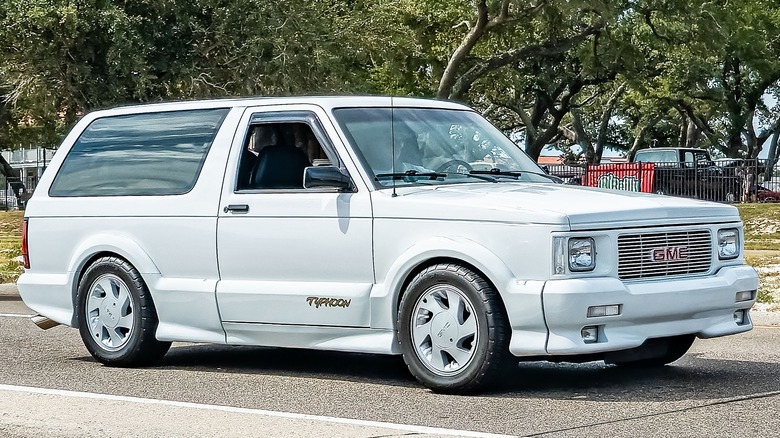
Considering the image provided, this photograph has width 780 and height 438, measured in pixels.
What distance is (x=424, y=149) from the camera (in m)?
8.69

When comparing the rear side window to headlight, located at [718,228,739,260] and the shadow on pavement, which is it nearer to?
the shadow on pavement

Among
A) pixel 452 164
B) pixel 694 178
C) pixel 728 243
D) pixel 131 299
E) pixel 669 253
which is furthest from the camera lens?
pixel 694 178

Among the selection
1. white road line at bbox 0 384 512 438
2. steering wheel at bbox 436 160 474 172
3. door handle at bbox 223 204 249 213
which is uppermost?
steering wheel at bbox 436 160 474 172

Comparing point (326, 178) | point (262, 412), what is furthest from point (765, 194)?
point (262, 412)

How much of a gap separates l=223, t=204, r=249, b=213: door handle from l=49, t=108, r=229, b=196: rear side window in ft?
1.44

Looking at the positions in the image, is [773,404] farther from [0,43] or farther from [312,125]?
[0,43]

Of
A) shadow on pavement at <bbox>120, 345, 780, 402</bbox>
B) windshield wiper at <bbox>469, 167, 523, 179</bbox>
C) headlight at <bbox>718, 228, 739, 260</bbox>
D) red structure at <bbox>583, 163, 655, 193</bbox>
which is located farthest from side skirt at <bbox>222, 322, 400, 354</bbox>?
red structure at <bbox>583, 163, 655, 193</bbox>

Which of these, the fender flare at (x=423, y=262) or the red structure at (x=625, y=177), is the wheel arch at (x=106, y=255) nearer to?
the fender flare at (x=423, y=262)

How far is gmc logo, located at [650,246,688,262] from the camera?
769 cm

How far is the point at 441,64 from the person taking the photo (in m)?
44.9

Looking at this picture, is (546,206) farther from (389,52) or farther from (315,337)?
(389,52)

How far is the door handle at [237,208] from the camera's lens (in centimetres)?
877

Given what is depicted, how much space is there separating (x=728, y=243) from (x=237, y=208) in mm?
3106

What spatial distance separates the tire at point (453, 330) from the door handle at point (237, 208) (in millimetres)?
1403
